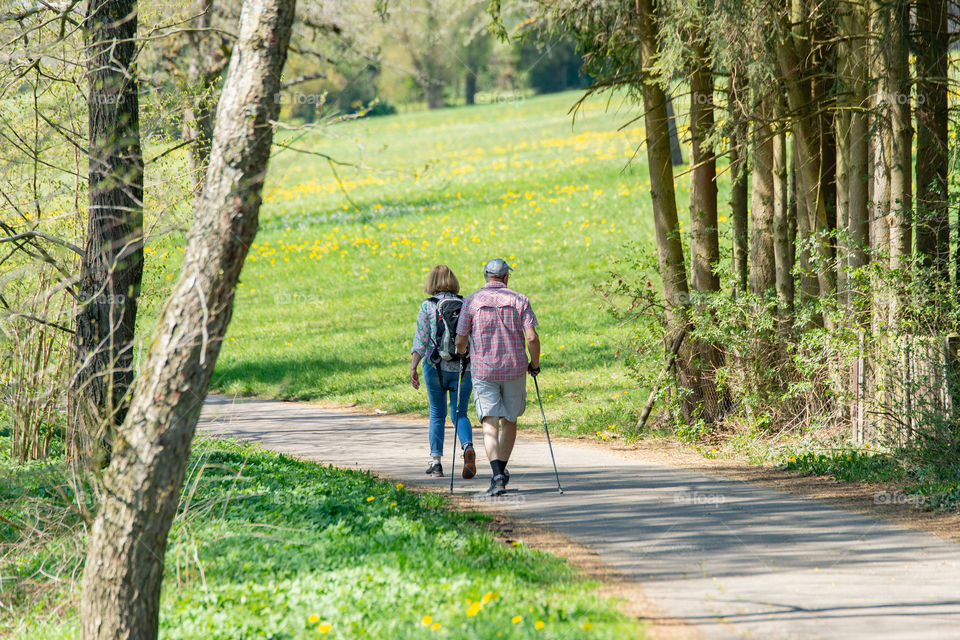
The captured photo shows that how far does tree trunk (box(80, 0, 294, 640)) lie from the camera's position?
480 centimetres

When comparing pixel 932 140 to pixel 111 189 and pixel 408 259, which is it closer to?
pixel 111 189

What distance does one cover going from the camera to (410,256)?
24453mm

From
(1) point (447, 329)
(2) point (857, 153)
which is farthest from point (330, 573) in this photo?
(2) point (857, 153)

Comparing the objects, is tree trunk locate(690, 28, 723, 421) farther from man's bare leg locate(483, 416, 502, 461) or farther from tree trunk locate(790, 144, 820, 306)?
man's bare leg locate(483, 416, 502, 461)

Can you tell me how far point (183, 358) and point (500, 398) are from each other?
10.9 ft

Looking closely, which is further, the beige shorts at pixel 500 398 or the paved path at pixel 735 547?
the beige shorts at pixel 500 398

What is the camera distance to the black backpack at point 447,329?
26.6 feet

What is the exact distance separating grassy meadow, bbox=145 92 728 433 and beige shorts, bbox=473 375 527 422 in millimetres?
1745

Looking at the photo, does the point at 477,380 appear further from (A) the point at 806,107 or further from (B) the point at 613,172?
(B) the point at 613,172

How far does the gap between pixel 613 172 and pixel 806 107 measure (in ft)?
76.0

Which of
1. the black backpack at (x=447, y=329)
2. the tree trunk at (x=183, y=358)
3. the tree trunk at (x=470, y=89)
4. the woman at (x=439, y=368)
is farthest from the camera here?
the tree trunk at (x=470, y=89)

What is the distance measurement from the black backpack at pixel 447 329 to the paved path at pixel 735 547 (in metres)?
1.19

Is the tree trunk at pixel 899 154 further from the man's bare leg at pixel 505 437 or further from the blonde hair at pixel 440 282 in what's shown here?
the blonde hair at pixel 440 282

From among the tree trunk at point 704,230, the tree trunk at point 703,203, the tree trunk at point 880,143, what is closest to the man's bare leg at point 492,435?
the tree trunk at point 704,230
